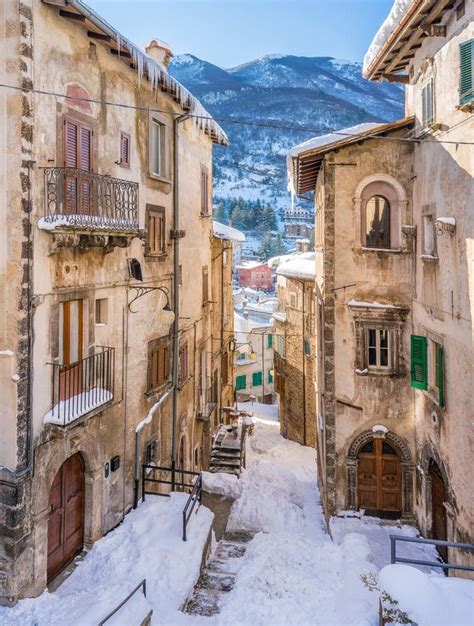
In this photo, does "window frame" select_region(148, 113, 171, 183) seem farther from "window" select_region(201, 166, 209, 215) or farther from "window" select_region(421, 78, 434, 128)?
"window" select_region(421, 78, 434, 128)

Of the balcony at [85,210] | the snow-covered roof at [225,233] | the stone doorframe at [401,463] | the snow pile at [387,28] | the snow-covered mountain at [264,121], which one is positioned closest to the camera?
the balcony at [85,210]

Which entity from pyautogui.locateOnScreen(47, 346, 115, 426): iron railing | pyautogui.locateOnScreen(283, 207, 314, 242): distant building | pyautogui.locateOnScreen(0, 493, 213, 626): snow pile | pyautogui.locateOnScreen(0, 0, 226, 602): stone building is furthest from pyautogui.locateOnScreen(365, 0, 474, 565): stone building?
pyautogui.locateOnScreen(283, 207, 314, 242): distant building

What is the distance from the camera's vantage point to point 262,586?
10406 millimetres

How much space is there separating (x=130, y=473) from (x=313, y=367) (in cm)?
1671

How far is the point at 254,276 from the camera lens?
8675cm

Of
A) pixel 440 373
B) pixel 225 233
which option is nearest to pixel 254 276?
pixel 225 233

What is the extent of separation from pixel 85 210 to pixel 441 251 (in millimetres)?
8819

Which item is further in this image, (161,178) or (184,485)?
(161,178)

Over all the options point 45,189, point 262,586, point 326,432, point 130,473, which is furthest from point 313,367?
point 45,189

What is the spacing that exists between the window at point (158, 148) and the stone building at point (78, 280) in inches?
2.2

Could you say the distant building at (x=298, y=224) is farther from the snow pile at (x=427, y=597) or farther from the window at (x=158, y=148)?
the snow pile at (x=427, y=597)

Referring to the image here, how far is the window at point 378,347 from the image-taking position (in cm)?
1482

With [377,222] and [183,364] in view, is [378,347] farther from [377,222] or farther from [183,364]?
[183,364]

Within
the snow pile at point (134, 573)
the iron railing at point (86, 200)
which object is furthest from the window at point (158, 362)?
the iron railing at point (86, 200)
